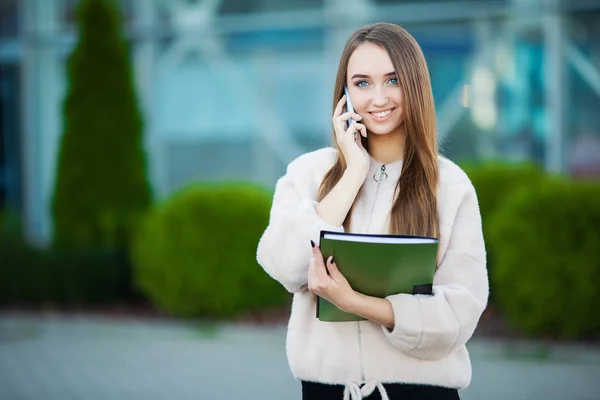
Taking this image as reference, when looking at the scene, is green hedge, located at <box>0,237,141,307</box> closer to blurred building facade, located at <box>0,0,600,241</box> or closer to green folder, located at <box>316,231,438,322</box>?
blurred building facade, located at <box>0,0,600,241</box>

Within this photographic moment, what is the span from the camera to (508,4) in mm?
11492

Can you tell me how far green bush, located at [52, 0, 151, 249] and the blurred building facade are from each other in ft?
2.90

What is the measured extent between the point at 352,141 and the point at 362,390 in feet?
2.13

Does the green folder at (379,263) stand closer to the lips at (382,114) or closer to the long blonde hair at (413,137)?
the long blonde hair at (413,137)

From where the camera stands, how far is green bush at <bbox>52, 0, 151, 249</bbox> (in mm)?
10430

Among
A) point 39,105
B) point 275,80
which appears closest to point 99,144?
point 275,80

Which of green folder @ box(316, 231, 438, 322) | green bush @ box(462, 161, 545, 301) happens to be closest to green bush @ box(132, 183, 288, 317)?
green bush @ box(462, 161, 545, 301)

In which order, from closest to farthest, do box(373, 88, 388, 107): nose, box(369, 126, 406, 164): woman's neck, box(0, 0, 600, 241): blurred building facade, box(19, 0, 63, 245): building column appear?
box(373, 88, 388, 107): nose → box(369, 126, 406, 164): woman's neck → box(0, 0, 600, 241): blurred building facade → box(19, 0, 63, 245): building column

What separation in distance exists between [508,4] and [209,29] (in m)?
4.31

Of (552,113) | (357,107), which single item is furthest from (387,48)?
(552,113)

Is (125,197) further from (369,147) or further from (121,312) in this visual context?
(369,147)

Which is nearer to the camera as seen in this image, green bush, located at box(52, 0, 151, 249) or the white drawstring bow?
the white drawstring bow

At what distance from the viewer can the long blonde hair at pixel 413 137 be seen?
2289 millimetres

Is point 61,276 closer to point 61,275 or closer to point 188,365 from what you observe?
point 61,275
